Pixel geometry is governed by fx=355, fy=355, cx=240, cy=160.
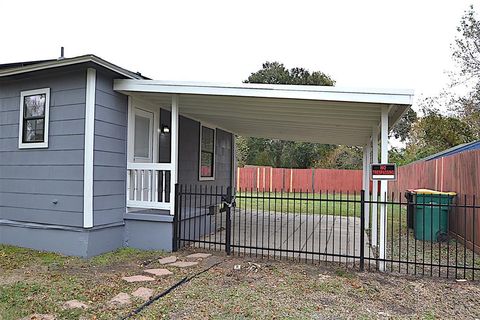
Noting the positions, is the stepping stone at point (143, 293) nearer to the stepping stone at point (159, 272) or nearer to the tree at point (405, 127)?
the stepping stone at point (159, 272)

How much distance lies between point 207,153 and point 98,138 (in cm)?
429

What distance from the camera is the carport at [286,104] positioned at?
15.9ft

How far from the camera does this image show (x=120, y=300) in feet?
11.7

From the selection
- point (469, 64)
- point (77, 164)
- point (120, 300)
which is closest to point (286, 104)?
point (77, 164)

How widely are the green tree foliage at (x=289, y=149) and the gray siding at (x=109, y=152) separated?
2024 cm

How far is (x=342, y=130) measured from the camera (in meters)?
A: 8.24

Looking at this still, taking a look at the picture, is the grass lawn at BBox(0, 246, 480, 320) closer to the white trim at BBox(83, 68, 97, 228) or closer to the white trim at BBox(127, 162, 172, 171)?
the white trim at BBox(83, 68, 97, 228)

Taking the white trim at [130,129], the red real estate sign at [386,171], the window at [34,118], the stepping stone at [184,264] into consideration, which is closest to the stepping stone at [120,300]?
the stepping stone at [184,264]

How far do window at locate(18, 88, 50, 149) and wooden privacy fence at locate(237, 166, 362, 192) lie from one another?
14.5m

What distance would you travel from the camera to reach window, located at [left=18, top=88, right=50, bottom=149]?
576cm

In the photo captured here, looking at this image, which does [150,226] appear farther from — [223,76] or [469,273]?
[223,76]

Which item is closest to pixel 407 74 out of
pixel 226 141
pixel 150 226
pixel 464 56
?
pixel 464 56

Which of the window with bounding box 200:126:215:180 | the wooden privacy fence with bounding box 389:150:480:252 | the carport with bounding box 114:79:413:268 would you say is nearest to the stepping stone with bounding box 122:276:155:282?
the carport with bounding box 114:79:413:268

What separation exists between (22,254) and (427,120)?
1645 centimetres
